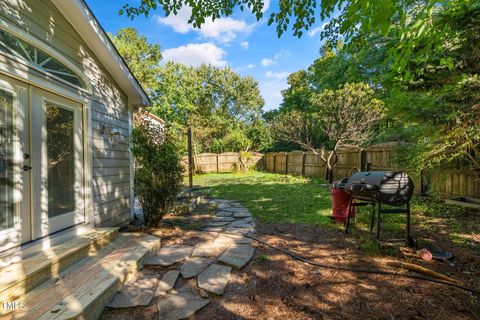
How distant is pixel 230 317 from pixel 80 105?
3.34 metres

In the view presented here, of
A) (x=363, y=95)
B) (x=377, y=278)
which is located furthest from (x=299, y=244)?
(x=363, y=95)

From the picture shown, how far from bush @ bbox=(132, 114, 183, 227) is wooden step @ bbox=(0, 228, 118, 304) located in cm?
85

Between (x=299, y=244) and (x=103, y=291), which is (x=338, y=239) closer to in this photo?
(x=299, y=244)

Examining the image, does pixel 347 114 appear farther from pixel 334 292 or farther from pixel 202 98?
pixel 202 98

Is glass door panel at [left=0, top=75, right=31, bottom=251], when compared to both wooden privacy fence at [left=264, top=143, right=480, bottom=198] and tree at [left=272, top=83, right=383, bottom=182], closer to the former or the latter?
wooden privacy fence at [left=264, top=143, right=480, bottom=198]

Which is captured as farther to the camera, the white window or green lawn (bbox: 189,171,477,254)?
green lawn (bbox: 189,171,477,254)

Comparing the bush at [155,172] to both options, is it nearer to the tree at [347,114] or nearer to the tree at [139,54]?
the tree at [347,114]

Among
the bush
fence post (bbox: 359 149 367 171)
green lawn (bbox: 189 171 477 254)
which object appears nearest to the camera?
green lawn (bbox: 189 171 477 254)

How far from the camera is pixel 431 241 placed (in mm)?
3354

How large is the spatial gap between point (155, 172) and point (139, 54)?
16.8 m

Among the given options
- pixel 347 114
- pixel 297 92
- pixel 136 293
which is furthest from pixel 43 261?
pixel 297 92

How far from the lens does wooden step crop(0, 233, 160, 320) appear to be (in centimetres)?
175

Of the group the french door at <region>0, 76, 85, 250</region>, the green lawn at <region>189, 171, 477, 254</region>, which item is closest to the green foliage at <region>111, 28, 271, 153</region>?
the green lawn at <region>189, 171, 477, 254</region>

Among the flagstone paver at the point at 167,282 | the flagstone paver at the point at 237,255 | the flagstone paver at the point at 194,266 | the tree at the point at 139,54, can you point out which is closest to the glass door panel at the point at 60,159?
the flagstone paver at the point at 167,282
